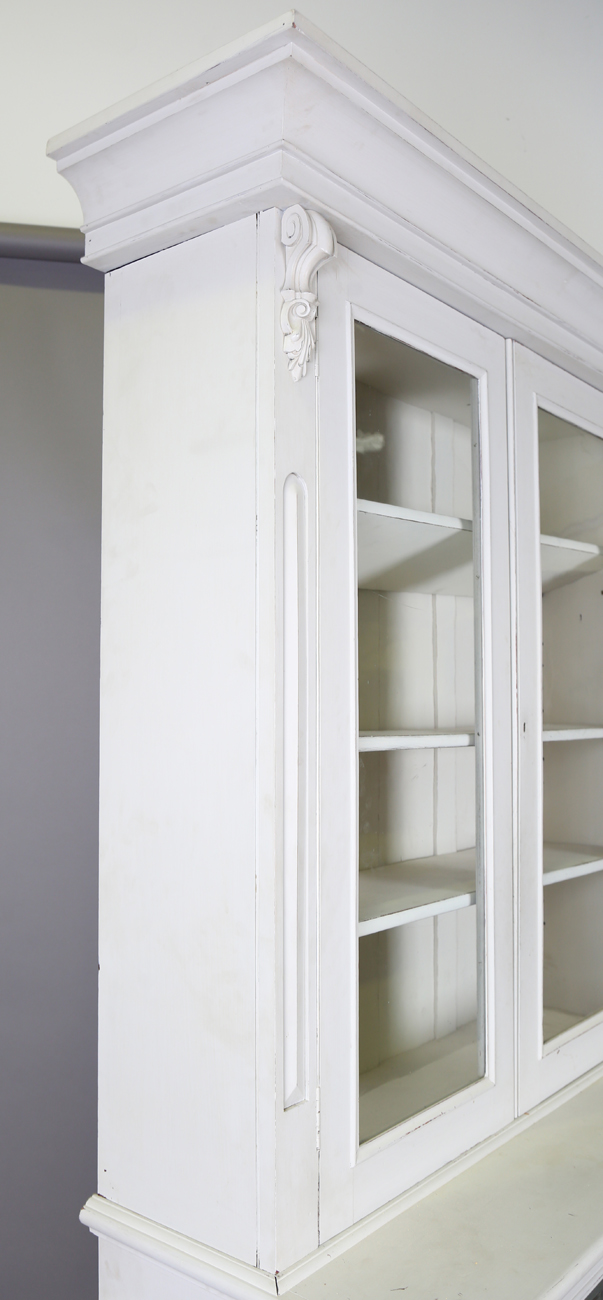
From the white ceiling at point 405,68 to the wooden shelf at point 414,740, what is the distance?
34.5 inches

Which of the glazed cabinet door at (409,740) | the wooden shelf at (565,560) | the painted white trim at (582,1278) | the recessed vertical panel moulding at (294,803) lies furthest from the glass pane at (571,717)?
the recessed vertical panel moulding at (294,803)

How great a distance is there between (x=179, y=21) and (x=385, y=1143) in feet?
4.94

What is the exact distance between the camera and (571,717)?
1.29 metres

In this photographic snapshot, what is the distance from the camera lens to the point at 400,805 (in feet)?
3.25

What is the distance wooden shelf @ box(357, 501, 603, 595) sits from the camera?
0.93 meters

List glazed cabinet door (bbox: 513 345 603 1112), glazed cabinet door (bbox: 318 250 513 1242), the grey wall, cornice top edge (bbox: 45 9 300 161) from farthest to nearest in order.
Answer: the grey wall, glazed cabinet door (bbox: 513 345 603 1112), glazed cabinet door (bbox: 318 250 513 1242), cornice top edge (bbox: 45 9 300 161)

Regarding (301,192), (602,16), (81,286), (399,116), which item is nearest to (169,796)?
(301,192)

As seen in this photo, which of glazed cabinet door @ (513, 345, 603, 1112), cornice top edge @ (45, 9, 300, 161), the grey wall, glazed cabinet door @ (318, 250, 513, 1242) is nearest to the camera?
cornice top edge @ (45, 9, 300, 161)

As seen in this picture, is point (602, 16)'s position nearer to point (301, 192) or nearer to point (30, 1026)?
point (301, 192)

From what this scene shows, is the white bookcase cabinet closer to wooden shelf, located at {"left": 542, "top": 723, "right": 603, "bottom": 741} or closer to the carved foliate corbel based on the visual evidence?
the carved foliate corbel

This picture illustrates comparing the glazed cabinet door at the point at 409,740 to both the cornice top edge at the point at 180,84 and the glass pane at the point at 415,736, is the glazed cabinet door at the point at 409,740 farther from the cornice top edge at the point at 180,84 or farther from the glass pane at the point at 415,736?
the cornice top edge at the point at 180,84

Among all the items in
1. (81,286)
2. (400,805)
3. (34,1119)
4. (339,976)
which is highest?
(81,286)

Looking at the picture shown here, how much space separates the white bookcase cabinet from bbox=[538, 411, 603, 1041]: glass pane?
0.45 feet

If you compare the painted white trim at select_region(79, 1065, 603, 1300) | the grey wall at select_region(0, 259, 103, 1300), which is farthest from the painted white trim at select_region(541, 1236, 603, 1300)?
the grey wall at select_region(0, 259, 103, 1300)
